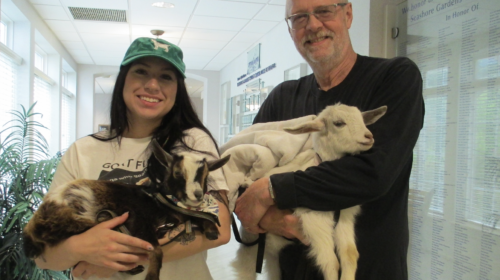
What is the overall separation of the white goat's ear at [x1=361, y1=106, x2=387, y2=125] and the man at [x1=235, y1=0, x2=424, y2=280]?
3 cm

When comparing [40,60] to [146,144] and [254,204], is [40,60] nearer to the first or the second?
[146,144]

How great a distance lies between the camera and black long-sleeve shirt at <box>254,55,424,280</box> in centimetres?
119

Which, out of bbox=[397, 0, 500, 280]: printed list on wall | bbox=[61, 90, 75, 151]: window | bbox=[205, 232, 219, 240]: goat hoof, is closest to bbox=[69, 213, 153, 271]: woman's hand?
bbox=[205, 232, 219, 240]: goat hoof

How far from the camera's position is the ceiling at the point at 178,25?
5.34 metres

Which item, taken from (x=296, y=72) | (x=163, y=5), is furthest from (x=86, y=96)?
(x=296, y=72)

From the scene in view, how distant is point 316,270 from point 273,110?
846 mm

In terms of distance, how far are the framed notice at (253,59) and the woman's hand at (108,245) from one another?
6.33 m

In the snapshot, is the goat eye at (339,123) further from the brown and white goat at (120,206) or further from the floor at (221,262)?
the floor at (221,262)

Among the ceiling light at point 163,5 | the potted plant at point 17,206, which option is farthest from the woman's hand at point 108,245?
the ceiling light at point 163,5

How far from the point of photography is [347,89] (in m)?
1.51

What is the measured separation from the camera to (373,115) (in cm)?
125

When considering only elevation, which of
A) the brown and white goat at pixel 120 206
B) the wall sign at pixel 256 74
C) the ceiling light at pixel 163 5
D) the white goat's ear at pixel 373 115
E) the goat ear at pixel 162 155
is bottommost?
the brown and white goat at pixel 120 206

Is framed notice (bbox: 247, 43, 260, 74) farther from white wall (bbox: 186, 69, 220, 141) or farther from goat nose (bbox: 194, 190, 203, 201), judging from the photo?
goat nose (bbox: 194, 190, 203, 201)

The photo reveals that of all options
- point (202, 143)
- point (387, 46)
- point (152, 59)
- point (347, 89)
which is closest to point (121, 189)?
point (202, 143)
